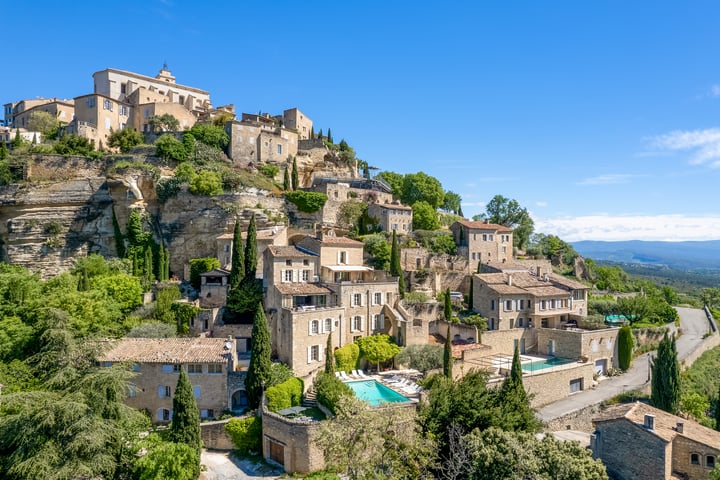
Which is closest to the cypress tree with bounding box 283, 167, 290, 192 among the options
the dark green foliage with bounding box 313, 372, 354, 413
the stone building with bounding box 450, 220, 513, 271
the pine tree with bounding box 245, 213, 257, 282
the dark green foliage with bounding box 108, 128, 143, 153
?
the pine tree with bounding box 245, 213, 257, 282

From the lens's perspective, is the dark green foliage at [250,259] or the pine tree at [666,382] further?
the dark green foliage at [250,259]

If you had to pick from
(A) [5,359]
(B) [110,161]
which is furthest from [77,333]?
(B) [110,161]

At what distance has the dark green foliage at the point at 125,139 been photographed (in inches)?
2316

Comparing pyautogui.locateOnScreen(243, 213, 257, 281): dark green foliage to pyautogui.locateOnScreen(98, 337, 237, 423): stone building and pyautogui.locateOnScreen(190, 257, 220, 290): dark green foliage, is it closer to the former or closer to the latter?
pyautogui.locateOnScreen(190, 257, 220, 290): dark green foliage

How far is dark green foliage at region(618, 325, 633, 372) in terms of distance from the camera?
133ft

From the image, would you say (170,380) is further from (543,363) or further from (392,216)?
(392,216)

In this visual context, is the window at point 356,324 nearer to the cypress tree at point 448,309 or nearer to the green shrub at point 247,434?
the cypress tree at point 448,309

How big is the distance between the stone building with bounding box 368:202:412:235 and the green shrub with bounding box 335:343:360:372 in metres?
22.1

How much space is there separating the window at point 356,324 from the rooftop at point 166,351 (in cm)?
944

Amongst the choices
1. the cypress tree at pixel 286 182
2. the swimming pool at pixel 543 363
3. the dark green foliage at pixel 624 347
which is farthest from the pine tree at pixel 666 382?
the cypress tree at pixel 286 182

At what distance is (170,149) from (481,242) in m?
37.6

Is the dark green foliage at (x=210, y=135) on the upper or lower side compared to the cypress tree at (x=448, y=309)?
upper

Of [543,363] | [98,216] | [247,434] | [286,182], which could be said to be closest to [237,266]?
[247,434]

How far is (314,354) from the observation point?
110 feet
